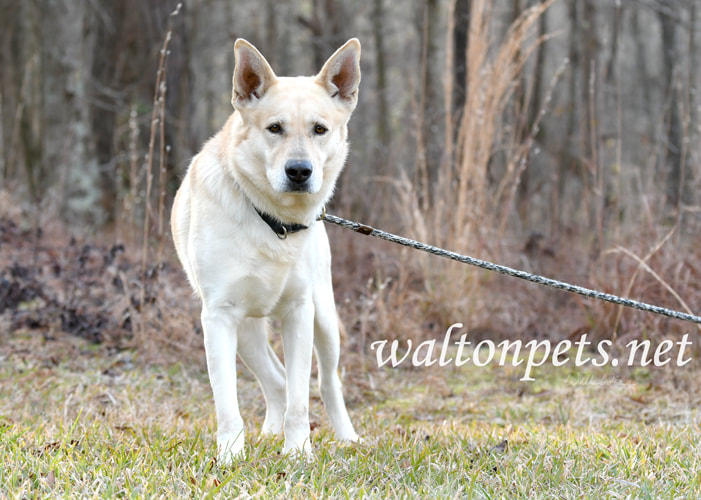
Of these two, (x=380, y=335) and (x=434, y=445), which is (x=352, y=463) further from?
(x=380, y=335)

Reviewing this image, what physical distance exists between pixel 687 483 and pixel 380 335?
3.00m

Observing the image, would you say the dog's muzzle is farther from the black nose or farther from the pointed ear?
the pointed ear

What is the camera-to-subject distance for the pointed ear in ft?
10.7

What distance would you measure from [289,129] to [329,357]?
1.17 metres

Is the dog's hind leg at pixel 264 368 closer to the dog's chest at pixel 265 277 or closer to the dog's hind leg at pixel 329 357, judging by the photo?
the dog's hind leg at pixel 329 357

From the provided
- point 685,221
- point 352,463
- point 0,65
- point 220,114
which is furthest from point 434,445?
point 220,114

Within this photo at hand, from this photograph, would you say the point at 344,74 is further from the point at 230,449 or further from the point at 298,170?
the point at 230,449

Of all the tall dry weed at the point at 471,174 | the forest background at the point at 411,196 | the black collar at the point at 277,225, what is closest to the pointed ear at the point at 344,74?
the black collar at the point at 277,225

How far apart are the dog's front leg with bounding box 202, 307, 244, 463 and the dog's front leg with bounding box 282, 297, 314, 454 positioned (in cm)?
23

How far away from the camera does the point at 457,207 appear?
6000mm

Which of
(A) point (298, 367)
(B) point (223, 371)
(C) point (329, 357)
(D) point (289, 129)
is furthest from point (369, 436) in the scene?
(D) point (289, 129)

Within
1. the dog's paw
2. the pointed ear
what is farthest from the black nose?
the dog's paw

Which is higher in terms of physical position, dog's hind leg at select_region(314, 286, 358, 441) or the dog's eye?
the dog's eye

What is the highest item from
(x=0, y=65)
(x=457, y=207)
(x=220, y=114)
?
(x=0, y=65)
